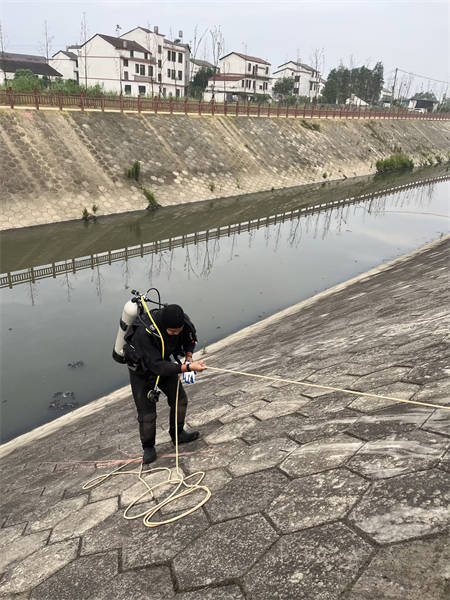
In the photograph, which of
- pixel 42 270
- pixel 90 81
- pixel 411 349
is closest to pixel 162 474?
pixel 411 349

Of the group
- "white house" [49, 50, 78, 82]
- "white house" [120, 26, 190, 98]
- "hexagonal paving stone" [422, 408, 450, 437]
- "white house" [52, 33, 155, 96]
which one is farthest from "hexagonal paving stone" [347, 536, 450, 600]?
"white house" [49, 50, 78, 82]

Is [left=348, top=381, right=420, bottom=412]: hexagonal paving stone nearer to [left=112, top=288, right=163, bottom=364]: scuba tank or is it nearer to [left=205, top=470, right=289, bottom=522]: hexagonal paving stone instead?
[left=205, top=470, right=289, bottom=522]: hexagonal paving stone

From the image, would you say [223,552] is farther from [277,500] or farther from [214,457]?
[214,457]

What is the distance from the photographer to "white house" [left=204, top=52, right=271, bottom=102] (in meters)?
68.8

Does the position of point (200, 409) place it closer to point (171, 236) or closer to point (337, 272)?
point (337, 272)

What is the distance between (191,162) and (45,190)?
1073 cm

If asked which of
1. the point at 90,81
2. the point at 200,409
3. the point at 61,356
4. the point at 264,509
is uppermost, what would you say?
the point at 90,81

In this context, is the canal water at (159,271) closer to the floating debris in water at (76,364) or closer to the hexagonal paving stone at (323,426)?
the floating debris in water at (76,364)

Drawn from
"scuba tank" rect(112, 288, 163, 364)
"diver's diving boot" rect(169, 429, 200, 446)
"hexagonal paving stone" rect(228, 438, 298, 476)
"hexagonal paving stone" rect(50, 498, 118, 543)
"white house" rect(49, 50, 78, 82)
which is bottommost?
"hexagonal paving stone" rect(50, 498, 118, 543)

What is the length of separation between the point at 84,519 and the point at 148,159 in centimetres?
2473

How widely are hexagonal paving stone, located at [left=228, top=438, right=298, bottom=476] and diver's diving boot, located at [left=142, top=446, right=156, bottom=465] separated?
3.48ft

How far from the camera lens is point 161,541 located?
3.01 metres

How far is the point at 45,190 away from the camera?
2031cm

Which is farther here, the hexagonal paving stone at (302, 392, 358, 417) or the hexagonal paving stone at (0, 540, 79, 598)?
the hexagonal paving stone at (302, 392, 358, 417)
